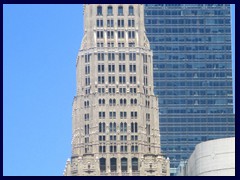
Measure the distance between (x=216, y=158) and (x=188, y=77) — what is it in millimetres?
76565

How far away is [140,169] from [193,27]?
44910 mm

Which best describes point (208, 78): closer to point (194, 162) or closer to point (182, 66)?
point (182, 66)

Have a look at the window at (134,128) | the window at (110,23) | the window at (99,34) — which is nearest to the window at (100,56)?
the window at (99,34)

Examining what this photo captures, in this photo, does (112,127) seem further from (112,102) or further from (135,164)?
(135,164)

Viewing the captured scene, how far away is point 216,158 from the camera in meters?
78.6

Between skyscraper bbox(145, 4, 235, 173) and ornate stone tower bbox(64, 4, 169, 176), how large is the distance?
25.4 m

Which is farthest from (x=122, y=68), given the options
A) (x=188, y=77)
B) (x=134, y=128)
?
(x=188, y=77)

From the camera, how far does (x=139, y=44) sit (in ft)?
412

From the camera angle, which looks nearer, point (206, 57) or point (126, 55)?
point (126, 55)

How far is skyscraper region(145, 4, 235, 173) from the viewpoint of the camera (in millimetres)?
151375
